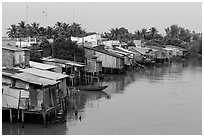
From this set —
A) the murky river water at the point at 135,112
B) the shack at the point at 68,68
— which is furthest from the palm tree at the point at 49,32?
the shack at the point at 68,68

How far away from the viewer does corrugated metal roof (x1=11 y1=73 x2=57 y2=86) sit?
552 inches

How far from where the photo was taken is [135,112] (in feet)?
57.1

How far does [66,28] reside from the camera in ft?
157

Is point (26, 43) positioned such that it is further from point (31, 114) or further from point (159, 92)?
point (31, 114)

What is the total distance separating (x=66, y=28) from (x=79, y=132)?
35.0 m

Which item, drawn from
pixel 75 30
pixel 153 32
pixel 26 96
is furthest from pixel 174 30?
pixel 26 96

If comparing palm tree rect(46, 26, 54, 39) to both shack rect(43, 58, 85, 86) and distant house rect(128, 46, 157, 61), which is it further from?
shack rect(43, 58, 85, 86)

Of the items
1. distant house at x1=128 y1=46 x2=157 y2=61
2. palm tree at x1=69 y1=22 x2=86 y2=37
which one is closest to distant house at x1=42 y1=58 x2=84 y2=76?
distant house at x1=128 y1=46 x2=157 y2=61

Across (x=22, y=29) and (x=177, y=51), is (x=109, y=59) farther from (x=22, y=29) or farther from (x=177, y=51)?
(x=177, y=51)

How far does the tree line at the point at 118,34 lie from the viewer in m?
44.5

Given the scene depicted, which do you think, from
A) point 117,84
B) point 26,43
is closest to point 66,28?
point 26,43

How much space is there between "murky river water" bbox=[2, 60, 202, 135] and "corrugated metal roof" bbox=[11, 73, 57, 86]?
1.61 m

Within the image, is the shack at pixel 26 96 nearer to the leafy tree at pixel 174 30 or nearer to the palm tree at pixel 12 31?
the palm tree at pixel 12 31

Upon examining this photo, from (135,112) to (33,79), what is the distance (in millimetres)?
5334
